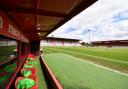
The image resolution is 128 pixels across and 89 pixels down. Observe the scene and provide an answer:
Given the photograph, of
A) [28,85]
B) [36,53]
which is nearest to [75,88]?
[28,85]

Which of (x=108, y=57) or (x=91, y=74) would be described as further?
(x=108, y=57)

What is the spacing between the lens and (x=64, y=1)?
2.60 metres

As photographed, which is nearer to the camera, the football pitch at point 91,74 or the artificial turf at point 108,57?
the football pitch at point 91,74

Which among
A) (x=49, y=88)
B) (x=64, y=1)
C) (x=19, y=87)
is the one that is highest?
(x=64, y=1)

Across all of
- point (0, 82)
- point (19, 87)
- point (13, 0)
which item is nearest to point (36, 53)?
point (0, 82)

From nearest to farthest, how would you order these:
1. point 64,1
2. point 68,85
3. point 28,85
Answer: point 64,1
point 28,85
point 68,85

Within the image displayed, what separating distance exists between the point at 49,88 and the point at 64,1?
4778 mm

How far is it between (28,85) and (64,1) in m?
2.63

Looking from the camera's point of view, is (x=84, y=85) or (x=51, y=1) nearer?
(x=51, y=1)

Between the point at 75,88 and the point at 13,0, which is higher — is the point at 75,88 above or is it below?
below

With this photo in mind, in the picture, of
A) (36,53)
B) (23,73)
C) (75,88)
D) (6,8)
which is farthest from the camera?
(36,53)

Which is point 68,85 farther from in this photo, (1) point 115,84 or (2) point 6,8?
(2) point 6,8

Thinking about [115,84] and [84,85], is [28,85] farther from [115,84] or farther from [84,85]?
[115,84]

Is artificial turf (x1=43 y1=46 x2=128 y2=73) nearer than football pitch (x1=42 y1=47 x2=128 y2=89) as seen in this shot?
No
